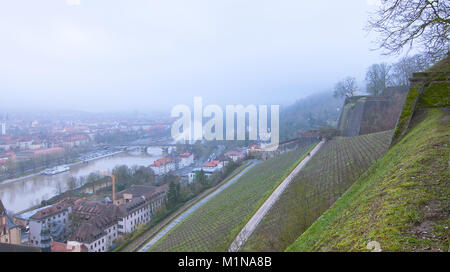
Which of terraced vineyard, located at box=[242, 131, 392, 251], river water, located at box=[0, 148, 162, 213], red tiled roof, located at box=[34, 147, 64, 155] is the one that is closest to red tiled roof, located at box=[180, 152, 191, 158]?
river water, located at box=[0, 148, 162, 213]

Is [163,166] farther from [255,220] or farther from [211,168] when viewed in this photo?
[255,220]

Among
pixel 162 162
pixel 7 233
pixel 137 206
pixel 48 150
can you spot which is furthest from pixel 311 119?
pixel 7 233

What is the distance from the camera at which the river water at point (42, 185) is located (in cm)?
854

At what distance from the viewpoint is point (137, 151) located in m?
20.3

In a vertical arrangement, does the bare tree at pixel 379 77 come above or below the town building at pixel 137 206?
above

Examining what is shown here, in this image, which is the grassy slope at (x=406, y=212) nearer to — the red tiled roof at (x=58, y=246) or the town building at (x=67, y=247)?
the town building at (x=67, y=247)

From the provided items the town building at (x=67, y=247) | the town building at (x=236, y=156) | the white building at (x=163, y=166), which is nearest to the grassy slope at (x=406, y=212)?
the town building at (x=67, y=247)

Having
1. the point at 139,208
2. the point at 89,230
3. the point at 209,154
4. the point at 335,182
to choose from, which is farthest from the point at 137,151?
the point at 335,182

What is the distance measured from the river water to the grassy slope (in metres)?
9.49

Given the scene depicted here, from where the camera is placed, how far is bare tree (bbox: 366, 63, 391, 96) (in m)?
15.0

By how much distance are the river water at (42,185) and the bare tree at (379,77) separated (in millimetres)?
15908

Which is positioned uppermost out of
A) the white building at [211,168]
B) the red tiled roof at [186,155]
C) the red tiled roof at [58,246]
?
the red tiled roof at [58,246]

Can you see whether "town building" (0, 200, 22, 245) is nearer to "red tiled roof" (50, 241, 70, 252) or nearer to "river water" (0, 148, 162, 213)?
"red tiled roof" (50, 241, 70, 252)
